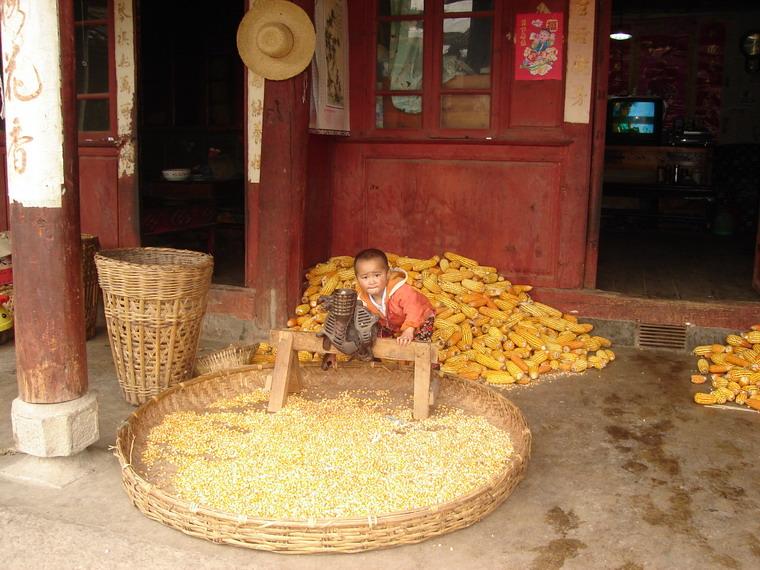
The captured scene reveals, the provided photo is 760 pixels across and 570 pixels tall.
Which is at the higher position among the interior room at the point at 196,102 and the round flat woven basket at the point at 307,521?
the interior room at the point at 196,102

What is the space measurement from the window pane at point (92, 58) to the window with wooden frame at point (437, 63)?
7.80 ft

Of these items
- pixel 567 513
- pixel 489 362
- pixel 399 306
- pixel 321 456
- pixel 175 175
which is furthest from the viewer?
pixel 175 175

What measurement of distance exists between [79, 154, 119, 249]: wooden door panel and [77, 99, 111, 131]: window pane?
0.84ft

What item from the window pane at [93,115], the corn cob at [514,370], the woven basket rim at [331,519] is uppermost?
the window pane at [93,115]

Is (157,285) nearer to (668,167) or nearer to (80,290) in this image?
(80,290)

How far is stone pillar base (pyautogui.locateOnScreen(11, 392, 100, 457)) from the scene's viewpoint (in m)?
3.40

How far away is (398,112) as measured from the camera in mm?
6305

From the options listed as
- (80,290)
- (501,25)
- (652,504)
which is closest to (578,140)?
(501,25)

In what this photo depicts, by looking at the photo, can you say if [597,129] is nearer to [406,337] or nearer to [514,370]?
[514,370]

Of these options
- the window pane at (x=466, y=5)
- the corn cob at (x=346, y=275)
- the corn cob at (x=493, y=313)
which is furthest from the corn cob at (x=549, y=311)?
the window pane at (x=466, y=5)

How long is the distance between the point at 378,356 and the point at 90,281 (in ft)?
8.81

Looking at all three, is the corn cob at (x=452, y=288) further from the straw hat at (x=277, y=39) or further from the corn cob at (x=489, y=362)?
the straw hat at (x=277, y=39)

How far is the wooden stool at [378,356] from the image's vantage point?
3.97m

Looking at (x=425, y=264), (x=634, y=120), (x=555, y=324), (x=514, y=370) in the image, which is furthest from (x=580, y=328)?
(x=634, y=120)
